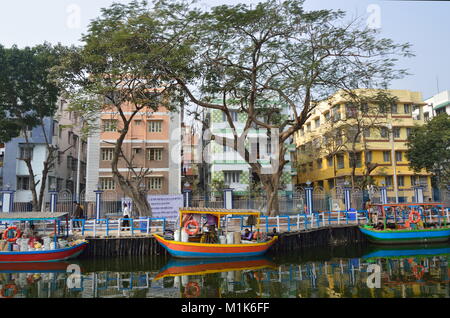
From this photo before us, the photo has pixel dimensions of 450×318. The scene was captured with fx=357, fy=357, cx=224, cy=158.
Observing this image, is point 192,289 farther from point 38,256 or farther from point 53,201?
point 53,201

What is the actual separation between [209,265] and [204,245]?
110 centimetres

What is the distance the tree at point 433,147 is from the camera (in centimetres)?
2975

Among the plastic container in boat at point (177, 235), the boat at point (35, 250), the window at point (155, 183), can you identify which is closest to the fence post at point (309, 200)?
the plastic container in boat at point (177, 235)

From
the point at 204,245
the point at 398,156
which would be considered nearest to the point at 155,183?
the point at 204,245

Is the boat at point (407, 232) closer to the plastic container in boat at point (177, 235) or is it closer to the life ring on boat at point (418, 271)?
the life ring on boat at point (418, 271)

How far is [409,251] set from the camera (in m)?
17.8

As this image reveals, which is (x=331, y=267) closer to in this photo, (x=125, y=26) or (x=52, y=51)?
(x=125, y=26)

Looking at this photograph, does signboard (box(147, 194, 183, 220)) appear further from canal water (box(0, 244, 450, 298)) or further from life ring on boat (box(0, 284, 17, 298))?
life ring on boat (box(0, 284, 17, 298))

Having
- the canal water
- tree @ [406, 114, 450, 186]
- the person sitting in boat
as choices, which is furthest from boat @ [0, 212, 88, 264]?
tree @ [406, 114, 450, 186]

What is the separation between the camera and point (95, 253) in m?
17.0

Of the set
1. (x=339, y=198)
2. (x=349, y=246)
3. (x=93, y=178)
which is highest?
(x=93, y=178)

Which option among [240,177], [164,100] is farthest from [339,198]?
[164,100]

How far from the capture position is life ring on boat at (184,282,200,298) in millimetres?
9739

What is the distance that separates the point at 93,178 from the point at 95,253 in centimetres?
1320
